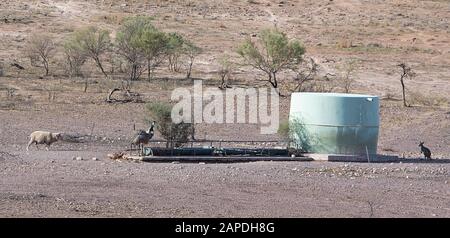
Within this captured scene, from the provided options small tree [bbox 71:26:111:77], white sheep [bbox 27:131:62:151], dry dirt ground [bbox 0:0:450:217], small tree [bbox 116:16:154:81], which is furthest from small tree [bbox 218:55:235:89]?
white sheep [bbox 27:131:62:151]

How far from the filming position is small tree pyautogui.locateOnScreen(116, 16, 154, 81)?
42094 millimetres

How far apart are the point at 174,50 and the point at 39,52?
502cm

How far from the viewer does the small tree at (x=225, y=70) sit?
40.6 m

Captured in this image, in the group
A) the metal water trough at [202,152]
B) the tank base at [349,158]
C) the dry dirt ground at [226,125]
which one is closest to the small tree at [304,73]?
the dry dirt ground at [226,125]

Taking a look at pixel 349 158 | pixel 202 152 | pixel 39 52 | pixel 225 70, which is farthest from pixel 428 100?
pixel 202 152

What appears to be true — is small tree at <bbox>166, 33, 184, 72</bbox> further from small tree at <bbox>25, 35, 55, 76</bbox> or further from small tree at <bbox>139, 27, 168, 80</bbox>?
small tree at <bbox>25, 35, 55, 76</bbox>

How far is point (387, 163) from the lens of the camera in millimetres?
25578

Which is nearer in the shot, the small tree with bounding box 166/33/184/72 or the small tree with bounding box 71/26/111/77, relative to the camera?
the small tree with bounding box 166/33/184/72

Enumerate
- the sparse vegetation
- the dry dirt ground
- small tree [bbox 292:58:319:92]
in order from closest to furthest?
the dry dirt ground → small tree [bbox 292:58:319:92] → the sparse vegetation

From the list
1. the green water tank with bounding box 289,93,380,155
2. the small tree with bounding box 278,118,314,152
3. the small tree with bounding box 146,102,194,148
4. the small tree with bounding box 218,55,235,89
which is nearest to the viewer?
the green water tank with bounding box 289,93,380,155

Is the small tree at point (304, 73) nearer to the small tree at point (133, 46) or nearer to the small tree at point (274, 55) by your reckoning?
the small tree at point (274, 55)

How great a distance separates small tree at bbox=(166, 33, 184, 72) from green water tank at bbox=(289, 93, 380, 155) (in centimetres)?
1674
